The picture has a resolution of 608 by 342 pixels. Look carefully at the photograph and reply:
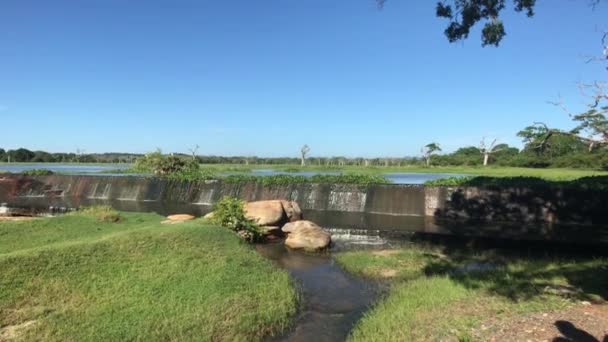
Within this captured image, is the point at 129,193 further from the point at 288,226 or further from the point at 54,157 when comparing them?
the point at 54,157

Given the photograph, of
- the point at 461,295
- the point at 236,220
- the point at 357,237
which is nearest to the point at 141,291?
the point at 461,295

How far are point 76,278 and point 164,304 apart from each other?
146 centimetres

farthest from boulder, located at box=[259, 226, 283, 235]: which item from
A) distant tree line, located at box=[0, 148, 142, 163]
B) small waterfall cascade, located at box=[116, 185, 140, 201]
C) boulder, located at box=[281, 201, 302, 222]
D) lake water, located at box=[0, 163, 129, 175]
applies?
distant tree line, located at box=[0, 148, 142, 163]

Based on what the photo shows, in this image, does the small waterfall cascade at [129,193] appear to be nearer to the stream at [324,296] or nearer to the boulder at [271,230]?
the boulder at [271,230]

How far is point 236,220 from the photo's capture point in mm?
11758

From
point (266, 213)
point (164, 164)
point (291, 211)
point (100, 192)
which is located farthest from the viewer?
point (164, 164)

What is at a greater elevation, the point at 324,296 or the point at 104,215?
the point at 104,215

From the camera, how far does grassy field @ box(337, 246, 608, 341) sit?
523 cm

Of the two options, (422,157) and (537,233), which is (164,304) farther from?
(422,157)

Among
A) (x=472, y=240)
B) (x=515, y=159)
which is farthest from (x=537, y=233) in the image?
(x=515, y=159)

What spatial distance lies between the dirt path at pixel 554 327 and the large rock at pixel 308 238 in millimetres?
6497

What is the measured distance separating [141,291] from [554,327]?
17.7ft

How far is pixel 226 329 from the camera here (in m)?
5.36

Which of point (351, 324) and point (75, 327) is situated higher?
point (75, 327)
